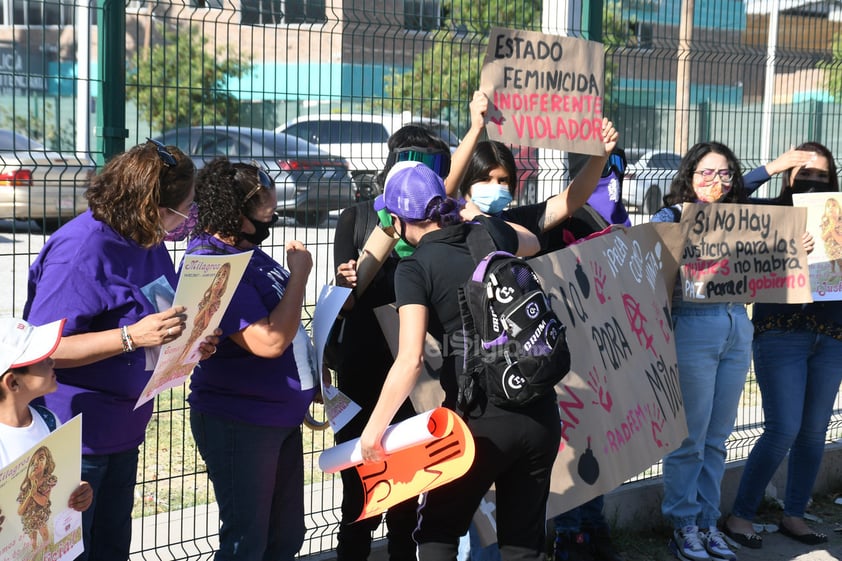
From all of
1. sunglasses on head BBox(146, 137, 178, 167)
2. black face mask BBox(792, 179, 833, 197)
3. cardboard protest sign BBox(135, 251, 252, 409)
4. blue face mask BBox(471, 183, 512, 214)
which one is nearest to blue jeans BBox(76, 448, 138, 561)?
cardboard protest sign BBox(135, 251, 252, 409)

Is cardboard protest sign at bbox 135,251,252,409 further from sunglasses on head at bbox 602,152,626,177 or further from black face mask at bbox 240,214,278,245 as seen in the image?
sunglasses on head at bbox 602,152,626,177

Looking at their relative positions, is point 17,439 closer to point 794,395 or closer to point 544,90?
point 544,90

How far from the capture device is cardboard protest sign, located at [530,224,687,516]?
4383 mm

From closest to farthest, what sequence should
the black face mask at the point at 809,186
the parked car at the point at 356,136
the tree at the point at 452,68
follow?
the parked car at the point at 356,136
the tree at the point at 452,68
the black face mask at the point at 809,186

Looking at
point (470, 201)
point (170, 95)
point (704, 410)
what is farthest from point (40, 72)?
point (704, 410)

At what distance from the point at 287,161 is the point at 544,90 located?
117 centimetres

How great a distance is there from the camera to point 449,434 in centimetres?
345

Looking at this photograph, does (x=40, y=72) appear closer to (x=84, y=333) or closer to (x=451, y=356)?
(x=84, y=333)

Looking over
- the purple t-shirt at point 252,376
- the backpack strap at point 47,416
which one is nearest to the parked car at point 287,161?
the purple t-shirt at point 252,376

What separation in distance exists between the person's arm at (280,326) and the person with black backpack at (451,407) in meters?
0.36

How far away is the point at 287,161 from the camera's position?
4520mm

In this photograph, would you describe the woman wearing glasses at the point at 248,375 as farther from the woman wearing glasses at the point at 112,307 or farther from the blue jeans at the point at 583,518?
the blue jeans at the point at 583,518

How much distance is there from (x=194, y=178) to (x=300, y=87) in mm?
1254

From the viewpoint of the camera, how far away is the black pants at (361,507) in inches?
166
